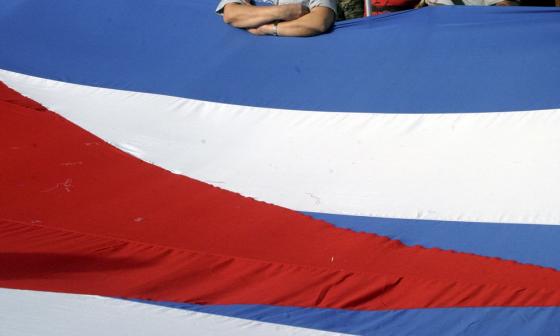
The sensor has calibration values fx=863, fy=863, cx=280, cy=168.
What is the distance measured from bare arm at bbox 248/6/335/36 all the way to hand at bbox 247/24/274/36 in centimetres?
3

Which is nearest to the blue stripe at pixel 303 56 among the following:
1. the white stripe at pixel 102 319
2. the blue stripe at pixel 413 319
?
the blue stripe at pixel 413 319

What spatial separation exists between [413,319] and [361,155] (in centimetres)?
96

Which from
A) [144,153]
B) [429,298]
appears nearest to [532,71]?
[429,298]

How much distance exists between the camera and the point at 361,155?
10.3ft

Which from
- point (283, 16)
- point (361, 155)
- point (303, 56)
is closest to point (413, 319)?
point (361, 155)

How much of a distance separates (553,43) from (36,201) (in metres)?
1.94

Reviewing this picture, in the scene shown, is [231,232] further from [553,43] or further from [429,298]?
[553,43]

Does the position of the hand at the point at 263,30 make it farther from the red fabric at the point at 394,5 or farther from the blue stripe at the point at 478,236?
the blue stripe at the point at 478,236

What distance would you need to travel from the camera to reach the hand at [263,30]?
368 cm

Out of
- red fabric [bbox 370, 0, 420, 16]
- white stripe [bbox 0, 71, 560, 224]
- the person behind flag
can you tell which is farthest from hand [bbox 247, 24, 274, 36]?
red fabric [bbox 370, 0, 420, 16]

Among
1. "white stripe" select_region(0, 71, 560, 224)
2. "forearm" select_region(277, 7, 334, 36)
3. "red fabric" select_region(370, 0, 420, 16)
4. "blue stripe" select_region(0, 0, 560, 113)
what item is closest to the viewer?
"white stripe" select_region(0, 71, 560, 224)

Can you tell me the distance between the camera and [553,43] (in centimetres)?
314

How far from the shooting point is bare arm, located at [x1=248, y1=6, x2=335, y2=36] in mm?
3570

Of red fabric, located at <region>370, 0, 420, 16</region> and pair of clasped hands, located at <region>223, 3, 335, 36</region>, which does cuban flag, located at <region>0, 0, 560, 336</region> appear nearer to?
pair of clasped hands, located at <region>223, 3, 335, 36</region>
